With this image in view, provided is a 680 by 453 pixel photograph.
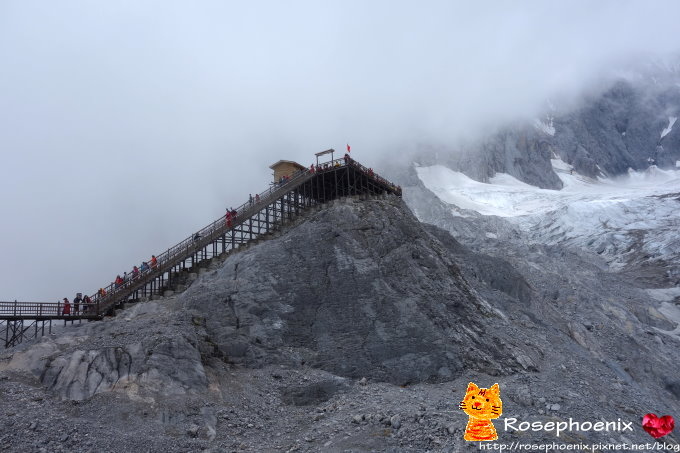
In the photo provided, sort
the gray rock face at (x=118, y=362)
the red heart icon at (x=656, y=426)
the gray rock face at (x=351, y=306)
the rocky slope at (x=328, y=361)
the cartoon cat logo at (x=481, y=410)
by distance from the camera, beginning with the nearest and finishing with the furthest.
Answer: the cartoon cat logo at (x=481, y=410), the rocky slope at (x=328, y=361), the gray rock face at (x=118, y=362), the red heart icon at (x=656, y=426), the gray rock face at (x=351, y=306)

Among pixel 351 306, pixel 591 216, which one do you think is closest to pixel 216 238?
pixel 351 306

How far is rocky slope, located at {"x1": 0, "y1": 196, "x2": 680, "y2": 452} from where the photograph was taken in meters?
18.2

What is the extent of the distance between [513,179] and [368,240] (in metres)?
98.1

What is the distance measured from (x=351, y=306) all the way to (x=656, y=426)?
1485cm

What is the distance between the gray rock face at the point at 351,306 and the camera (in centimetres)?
2456

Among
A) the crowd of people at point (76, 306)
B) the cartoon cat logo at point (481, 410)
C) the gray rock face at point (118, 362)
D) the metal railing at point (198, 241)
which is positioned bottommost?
the cartoon cat logo at point (481, 410)

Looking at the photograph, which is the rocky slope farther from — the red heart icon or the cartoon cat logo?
the red heart icon

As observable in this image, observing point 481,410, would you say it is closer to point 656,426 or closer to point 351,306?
point 351,306

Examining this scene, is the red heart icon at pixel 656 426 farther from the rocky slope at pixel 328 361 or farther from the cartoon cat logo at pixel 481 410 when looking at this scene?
the cartoon cat logo at pixel 481 410

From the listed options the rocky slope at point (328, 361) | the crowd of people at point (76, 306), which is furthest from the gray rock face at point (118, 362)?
the crowd of people at point (76, 306)

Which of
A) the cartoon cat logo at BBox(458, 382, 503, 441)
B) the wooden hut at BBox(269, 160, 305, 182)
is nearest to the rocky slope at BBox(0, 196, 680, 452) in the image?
the cartoon cat logo at BBox(458, 382, 503, 441)

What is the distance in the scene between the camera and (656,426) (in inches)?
906

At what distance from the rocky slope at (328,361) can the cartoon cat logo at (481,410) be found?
425mm

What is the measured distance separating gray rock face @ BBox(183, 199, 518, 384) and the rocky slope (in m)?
0.09
